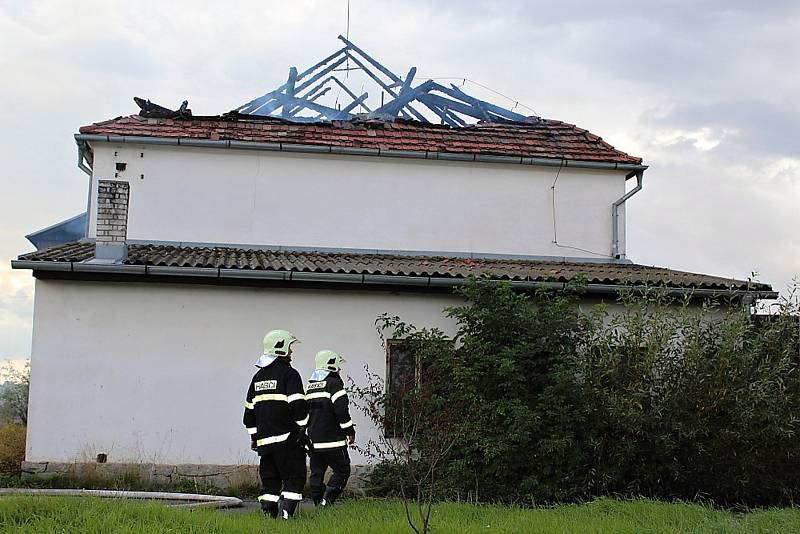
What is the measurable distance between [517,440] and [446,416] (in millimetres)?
958

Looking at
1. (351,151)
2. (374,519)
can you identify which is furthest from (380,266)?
(374,519)

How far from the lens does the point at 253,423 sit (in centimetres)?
987

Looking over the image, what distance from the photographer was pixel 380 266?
13719 mm

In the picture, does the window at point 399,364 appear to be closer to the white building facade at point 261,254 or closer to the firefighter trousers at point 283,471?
the white building facade at point 261,254

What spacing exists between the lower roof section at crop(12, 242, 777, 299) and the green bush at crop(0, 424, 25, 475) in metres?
2.78

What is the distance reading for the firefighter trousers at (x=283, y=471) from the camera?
9.52 meters

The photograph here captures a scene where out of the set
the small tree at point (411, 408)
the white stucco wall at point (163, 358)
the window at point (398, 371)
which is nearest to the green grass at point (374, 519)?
the small tree at point (411, 408)

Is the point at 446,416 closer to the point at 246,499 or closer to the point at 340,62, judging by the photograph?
the point at 246,499

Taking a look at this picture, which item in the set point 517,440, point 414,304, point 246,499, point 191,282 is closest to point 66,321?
point 191,282

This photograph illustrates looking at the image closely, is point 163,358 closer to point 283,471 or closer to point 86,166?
point 283,471

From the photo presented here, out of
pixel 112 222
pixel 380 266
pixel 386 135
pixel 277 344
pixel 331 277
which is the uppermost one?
pixel 386 135

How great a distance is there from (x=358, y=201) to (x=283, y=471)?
8448 mm

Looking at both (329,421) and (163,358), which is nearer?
(329,421)

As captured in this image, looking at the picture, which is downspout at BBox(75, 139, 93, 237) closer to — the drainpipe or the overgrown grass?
the drainpipe
